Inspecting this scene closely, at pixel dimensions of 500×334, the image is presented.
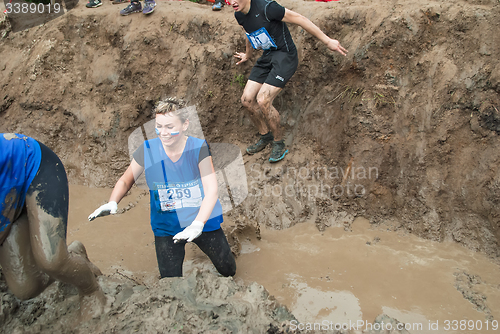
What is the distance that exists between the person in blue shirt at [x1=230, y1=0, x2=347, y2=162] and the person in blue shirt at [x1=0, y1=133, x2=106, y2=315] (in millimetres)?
2262

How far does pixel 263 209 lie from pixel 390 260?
1390 mm

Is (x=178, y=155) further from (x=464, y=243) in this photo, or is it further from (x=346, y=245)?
(x=464, y=243)

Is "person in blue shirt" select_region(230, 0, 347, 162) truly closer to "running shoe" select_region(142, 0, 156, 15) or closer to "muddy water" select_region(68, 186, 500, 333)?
"muddy water" select_region(68, 186, 500, 333)

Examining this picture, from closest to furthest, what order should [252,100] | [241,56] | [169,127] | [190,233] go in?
[190,233], [169,127], [252,100], [241,56]

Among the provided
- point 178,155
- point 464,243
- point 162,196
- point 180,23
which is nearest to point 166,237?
point 162,196

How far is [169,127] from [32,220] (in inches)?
38.7

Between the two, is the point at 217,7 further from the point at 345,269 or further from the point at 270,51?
the point at 345,269

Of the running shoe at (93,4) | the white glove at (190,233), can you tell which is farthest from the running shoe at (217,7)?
the white glove at (190,233)

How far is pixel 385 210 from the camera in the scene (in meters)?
3.80

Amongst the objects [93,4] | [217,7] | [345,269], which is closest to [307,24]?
[217,7]

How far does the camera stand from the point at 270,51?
3816 millimetres

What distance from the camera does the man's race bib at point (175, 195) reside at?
261 cm

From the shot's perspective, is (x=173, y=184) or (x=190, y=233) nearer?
(x=190, y=233)

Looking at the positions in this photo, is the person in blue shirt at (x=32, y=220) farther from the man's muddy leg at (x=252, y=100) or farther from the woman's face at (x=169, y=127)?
the man's muddy leg at (x=252, y=100)
